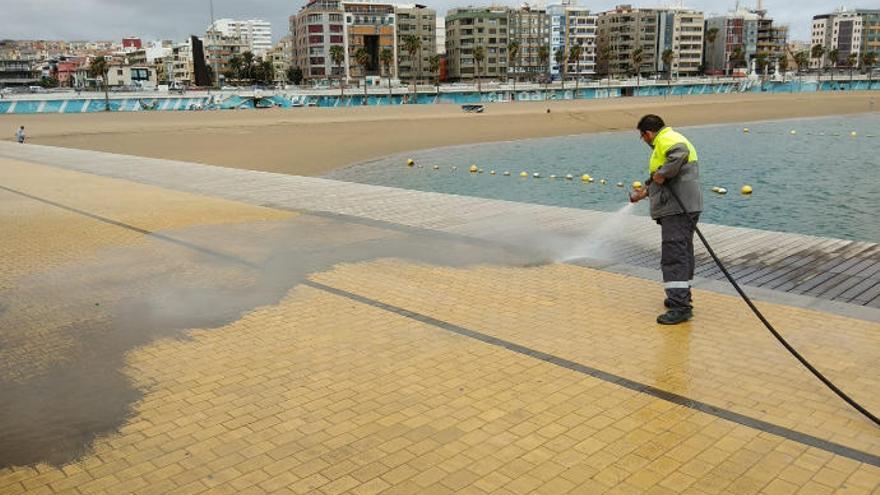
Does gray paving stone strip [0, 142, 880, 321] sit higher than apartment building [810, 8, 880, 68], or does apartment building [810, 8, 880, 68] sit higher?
apartment building [810, 8, 880, 68]

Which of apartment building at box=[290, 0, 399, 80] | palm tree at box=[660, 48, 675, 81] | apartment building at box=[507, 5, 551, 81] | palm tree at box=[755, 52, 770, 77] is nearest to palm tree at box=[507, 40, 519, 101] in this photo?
apartment building at box=[507, 5, 551, 81]

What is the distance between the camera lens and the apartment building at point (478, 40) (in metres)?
143

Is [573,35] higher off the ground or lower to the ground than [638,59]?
higher

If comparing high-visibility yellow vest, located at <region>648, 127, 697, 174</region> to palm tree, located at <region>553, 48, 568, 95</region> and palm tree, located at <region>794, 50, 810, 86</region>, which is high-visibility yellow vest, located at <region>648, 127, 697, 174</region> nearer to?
palm tree, located at <region>553, 48, 568, 95</region>

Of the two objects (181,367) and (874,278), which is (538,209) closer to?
(874,278)

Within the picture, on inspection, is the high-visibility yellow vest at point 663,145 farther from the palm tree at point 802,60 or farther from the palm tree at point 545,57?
the palm tree at point 802,60

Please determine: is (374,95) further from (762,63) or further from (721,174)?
(762,63)

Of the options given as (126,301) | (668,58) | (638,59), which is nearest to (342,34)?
(638,59)

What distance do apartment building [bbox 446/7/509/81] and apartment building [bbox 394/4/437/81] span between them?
486cm

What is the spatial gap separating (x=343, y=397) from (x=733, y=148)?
3452 cm

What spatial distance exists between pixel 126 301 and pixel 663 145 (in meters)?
5.60

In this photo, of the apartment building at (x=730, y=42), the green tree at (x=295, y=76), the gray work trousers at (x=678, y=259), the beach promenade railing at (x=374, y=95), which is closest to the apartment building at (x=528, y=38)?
the beach promenade railing at (x=374, y=95)

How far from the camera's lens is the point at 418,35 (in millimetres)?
142125

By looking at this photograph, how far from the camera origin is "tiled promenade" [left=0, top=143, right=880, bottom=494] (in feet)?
13.0
